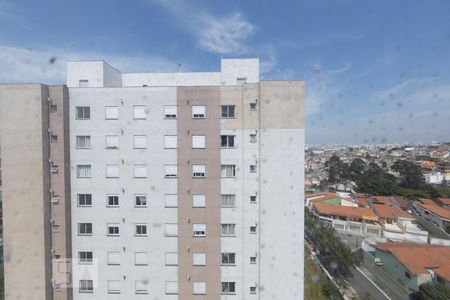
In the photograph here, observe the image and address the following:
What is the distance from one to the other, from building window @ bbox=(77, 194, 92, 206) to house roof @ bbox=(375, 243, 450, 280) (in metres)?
11.7

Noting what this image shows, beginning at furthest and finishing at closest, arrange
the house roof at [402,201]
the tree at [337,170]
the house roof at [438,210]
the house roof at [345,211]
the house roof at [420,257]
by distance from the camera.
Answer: the tree at [337,170] < the house roof at [402,201] < the house roof at [438,210] < the house roof at [345,211] < the house roof at [420,257]

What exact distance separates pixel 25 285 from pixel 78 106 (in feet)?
11.4

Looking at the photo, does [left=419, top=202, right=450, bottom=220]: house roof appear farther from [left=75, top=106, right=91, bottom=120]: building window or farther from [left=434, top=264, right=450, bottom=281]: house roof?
[left=75, top=106, right=91, bottom=120]: building window

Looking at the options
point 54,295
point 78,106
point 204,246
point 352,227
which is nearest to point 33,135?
point 78,106

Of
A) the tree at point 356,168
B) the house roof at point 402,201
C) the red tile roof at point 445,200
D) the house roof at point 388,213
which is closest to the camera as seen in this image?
the house roof at point 388,213

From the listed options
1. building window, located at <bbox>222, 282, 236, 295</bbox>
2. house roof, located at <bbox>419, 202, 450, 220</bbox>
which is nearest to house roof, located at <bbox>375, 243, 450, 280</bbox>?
house roof, located at <bbox>419, 202, 450, 220</bbox>

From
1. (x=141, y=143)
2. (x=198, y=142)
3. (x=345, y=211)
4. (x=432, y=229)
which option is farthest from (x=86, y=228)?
(x=432, y=229)

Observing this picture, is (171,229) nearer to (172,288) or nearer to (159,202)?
(159,202)

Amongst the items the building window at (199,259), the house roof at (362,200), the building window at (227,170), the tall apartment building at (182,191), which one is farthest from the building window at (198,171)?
the house roof at (362,200)

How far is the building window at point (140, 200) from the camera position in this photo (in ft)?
14.8

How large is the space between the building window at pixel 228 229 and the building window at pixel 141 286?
183 centimetres

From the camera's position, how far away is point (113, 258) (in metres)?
4.57

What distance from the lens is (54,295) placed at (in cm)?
452

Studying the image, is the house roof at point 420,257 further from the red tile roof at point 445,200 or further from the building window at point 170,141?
the red tile roof at point 445,200
